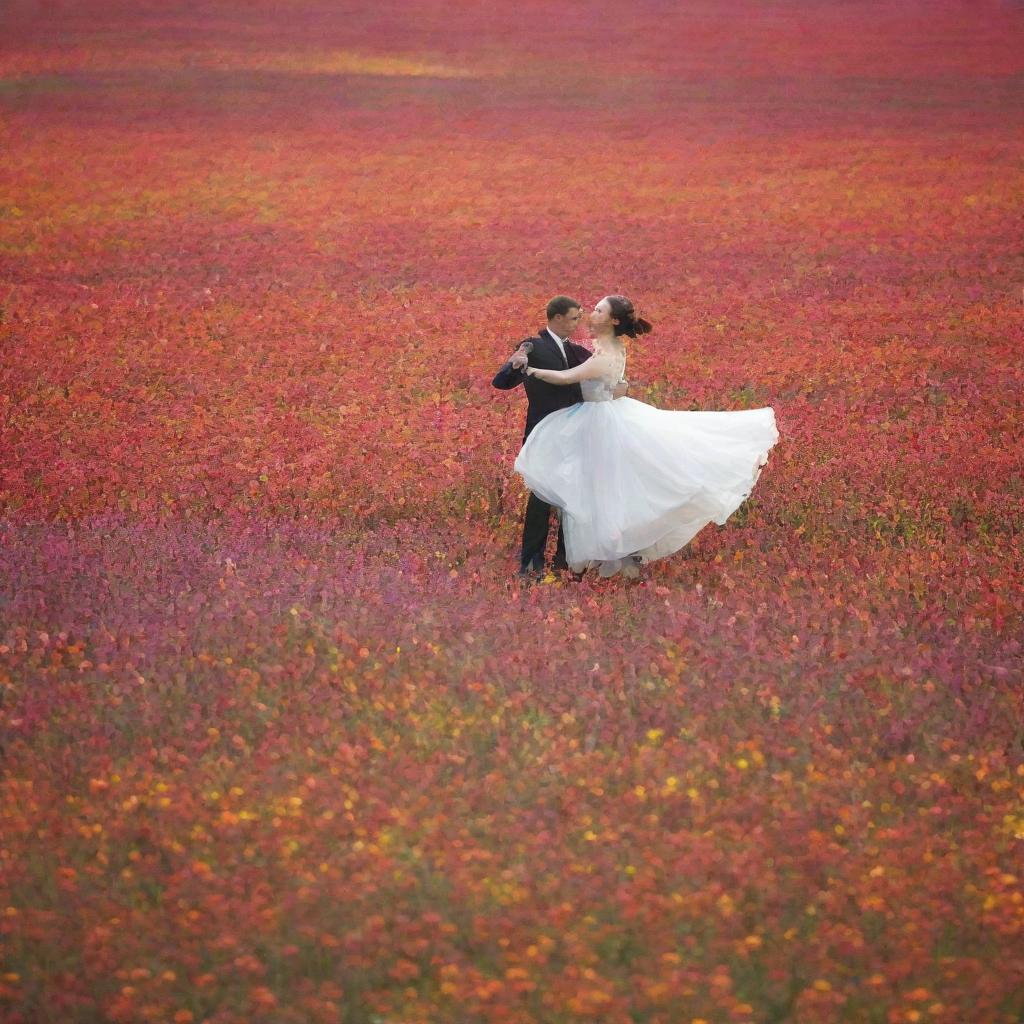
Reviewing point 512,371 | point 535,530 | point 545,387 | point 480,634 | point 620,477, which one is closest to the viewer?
point 480,634

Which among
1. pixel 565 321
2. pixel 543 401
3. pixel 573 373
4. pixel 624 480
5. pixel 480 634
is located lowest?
pixel 480 634

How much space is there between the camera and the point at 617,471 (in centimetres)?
784

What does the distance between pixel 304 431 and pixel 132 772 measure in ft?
20.7

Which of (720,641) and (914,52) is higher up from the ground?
(914,52)

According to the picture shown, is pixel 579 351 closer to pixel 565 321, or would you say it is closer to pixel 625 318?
pixel 565 321

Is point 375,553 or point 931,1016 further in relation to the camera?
point 375,553

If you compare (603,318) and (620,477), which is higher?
(603,318)

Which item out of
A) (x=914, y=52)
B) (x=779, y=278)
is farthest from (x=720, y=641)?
(x=914, y=52)

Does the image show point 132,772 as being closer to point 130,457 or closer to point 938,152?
point 130,457

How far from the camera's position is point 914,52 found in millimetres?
24875

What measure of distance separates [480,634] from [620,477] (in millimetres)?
1648

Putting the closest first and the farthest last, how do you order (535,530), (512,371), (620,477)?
(512,371)
(620,477)
(535,530)

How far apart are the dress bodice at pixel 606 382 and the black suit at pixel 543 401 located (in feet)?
0.46

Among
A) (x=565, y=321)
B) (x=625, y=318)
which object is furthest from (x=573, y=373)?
(x=625, y=318)
